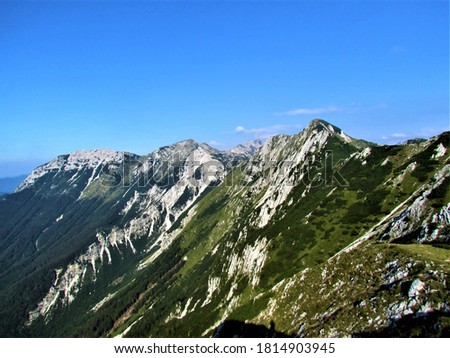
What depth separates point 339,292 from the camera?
63.9 m

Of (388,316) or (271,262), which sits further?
(271,262)

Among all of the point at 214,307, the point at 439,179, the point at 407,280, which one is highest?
the point at 439,179

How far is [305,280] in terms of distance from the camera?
77688 millimetres

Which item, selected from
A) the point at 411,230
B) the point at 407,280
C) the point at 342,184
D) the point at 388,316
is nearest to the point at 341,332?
the point at 388,316

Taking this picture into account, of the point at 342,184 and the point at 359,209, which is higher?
the point at 342,184

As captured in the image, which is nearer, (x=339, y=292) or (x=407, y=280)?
(x=407, y=280)
